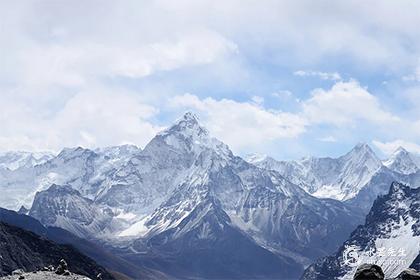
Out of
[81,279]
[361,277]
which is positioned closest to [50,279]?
[81,279]

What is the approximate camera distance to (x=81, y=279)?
6662 centimetres

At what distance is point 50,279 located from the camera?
66.1 metres

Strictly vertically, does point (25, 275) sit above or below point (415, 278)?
below

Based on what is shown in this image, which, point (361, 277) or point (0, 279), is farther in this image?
point (0, 279)

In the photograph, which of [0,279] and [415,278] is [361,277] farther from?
[0,279]

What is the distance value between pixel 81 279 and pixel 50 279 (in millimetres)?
2875

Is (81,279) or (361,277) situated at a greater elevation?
(361,277)

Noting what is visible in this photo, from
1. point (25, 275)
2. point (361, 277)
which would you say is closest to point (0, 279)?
point (25, 275)

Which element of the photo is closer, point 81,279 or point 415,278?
point 415,278

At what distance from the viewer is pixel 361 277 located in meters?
55.6

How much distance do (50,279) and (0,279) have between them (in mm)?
4659

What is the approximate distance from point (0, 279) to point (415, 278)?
3751cm

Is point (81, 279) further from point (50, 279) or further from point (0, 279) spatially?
point (0, 279)

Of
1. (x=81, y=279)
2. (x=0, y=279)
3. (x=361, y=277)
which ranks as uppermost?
(x=361, y=277)
